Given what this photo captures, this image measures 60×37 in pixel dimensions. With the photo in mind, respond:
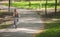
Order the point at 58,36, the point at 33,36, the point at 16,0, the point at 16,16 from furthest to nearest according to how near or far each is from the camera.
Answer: the point at 16,0 → the point at 16,16 → the point at 33,36 → the point at 58,36

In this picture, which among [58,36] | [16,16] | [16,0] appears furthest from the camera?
[16,0]

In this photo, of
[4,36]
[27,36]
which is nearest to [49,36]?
[27,36]

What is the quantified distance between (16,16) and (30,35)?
14.0 ft

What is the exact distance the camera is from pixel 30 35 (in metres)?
16.5

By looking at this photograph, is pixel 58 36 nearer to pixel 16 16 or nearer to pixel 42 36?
pixel 42 36

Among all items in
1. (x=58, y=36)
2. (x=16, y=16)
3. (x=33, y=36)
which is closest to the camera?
(x=58, y=36)

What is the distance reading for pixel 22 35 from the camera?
16484 mm

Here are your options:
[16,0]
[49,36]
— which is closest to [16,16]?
[49,36]

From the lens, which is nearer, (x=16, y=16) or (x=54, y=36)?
(x=54, y=36)

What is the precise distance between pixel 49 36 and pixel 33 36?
3.87 ft

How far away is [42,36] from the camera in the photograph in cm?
1569

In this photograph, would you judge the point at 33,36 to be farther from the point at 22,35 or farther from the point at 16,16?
the point at 16,16

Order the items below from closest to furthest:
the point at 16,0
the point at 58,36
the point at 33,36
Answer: the point at 58,36, the point at 33,36, the point at 16,0

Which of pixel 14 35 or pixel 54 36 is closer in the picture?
pixel 54 36
